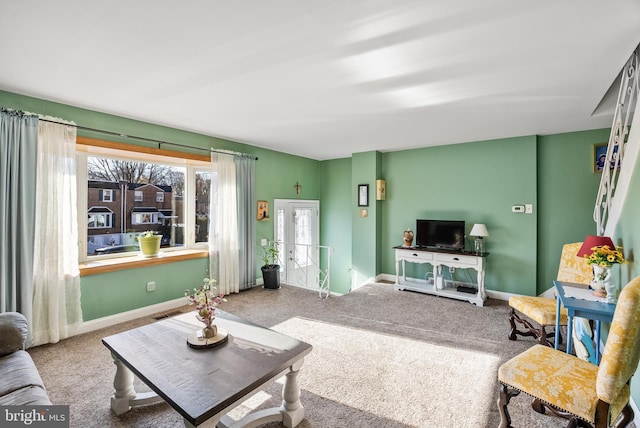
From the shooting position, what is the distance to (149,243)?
12.7ft

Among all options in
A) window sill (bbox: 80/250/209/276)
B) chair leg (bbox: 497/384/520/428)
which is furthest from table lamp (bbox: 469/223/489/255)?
window sill (bbox: 80/250/209/276)

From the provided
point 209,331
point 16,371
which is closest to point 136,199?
point 16,371

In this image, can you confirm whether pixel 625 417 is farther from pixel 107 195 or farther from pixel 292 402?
pixel 107 195

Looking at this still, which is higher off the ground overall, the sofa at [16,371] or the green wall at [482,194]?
the green wall at [482,194]

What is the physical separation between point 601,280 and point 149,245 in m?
4.79

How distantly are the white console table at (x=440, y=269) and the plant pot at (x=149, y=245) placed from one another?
12.0 feet

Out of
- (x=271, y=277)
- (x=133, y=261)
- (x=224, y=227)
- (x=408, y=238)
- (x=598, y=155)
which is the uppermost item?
(x=598, y=155)

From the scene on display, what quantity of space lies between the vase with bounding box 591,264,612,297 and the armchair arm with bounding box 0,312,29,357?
4267 mm

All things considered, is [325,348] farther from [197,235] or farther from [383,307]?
[197,235]

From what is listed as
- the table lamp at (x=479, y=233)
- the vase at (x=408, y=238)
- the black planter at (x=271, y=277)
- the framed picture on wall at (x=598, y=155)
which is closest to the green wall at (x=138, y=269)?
the black planter at (x=271, y=277)

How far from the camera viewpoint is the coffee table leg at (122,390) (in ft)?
6.43

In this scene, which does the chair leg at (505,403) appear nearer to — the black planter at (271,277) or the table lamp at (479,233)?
the table lamp at (479,233)

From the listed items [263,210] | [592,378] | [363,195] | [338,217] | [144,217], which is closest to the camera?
[592,378]

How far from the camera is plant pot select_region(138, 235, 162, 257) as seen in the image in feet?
12.7
